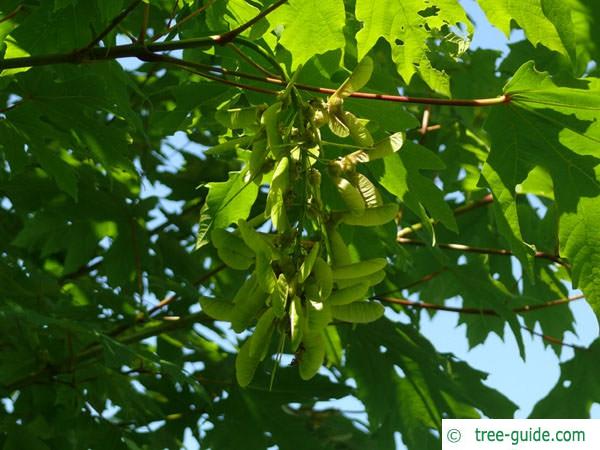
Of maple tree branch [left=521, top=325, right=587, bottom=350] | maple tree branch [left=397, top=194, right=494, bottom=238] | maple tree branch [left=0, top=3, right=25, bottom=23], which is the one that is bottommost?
maple tree branch [left=521, top=325, right=587, bottom=350]

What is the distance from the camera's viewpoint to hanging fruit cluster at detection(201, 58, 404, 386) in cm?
157

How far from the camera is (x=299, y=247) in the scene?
164 centimetres

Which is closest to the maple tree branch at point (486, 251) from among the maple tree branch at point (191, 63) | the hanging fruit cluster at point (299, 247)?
the maple tree branch at point (191, 63)

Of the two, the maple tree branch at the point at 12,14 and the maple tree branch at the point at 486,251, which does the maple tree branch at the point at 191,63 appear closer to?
the maple tree branch at the point at 12,14

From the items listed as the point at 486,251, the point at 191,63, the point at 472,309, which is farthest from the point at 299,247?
the point at 472,309

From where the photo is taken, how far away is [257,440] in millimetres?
3438

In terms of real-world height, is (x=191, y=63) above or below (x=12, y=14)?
below

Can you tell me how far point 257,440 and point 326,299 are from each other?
1975mm

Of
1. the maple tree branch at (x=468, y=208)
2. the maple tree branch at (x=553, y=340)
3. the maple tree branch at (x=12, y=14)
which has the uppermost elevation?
the maple tree branch at (x=12, y=14)

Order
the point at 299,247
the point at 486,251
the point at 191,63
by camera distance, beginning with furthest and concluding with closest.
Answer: the point at 486,251 < the point at 191,63 < the point at 299,247

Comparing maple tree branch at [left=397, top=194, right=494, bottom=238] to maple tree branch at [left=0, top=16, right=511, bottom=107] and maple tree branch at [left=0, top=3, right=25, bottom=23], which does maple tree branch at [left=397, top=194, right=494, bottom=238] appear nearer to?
maple tree branch at [left=0, top=16, right=511, bottom=107]

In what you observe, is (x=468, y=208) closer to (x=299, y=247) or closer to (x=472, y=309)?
(x=472, y=309)

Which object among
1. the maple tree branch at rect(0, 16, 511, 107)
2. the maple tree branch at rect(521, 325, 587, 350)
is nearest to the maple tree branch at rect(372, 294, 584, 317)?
the maple tree branch at rect(521, 325, 587, 350)

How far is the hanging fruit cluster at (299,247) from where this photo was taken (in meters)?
1.57
